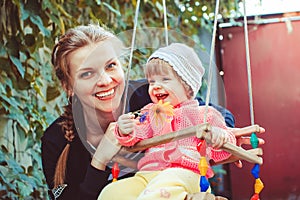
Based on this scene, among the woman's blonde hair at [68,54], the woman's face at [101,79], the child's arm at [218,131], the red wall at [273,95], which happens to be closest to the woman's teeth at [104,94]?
the woman's face at [101,79]

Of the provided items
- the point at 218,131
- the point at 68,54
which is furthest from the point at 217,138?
the point at 68,54

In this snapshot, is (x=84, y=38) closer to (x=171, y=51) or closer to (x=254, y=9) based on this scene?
(x=171, y=51)

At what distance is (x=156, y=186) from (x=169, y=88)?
174 millimetres

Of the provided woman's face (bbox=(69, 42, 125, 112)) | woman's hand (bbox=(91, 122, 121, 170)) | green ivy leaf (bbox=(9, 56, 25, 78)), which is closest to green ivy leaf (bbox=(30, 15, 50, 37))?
green ivy leaf (bbox=(9, 56, 25, 78))

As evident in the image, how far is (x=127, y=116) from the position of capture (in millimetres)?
1096

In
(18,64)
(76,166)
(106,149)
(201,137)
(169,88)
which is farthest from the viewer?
(18,64)

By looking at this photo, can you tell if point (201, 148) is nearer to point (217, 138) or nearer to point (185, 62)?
point (217, 138)

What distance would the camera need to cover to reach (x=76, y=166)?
1408 mm

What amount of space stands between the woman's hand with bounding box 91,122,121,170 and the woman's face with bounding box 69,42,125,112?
0.19ft

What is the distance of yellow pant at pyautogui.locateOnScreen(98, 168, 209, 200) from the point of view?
3.23 ft

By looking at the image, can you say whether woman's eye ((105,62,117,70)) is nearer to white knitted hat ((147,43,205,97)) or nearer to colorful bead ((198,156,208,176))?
white knitted hat ((147,43,205,97))

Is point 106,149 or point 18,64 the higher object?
point 18,64

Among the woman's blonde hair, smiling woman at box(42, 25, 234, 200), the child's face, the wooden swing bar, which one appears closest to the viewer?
the wooden swing bar

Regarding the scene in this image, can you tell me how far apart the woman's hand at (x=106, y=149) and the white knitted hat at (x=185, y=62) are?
Answer: 17 centimetres
